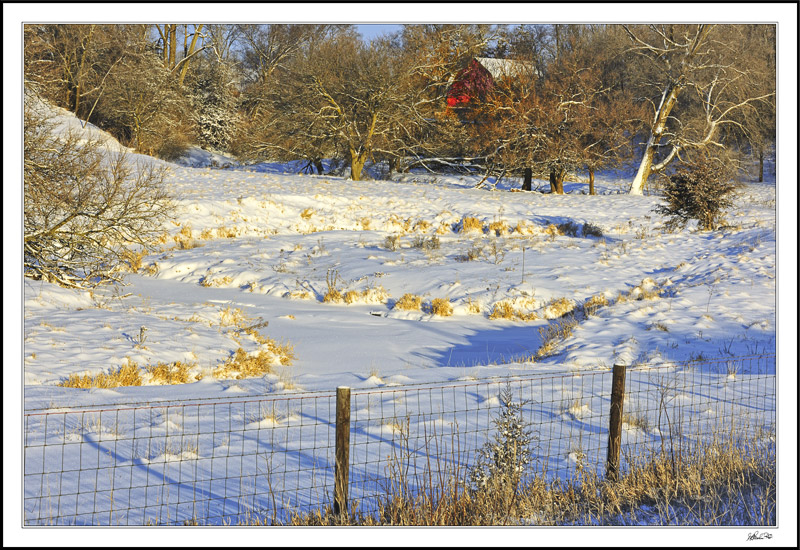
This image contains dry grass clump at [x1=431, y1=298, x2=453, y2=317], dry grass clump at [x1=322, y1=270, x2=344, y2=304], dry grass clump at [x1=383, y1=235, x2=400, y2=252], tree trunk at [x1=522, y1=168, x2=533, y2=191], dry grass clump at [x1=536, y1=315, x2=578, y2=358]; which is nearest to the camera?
dry grass clump at [x1=536, y1=315, x2=578, y2=358]

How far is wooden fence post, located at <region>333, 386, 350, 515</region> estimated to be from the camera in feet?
14.7

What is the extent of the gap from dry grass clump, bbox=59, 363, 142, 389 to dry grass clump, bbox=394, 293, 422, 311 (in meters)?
6.91

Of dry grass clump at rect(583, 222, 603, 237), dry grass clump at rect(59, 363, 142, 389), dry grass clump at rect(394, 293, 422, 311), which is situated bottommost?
dry grass clump at rect(59, 363, 142, 389)

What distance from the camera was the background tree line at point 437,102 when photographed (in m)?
30.6

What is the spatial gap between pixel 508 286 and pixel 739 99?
78.6 ft

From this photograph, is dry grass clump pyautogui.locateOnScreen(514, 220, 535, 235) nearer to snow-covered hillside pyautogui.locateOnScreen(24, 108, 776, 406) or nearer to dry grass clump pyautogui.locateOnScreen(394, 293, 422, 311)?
snow-covered hillside pyautogui.locateOnScreen(24, 108, 776, 406)

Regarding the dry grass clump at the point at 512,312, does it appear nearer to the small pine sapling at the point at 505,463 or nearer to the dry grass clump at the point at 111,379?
the dry grass clump at the point at 111,379

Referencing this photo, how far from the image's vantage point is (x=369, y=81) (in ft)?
98.4

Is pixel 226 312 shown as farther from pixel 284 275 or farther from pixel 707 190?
pixel 707 190

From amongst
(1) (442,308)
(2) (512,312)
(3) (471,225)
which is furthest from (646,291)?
(3) (471,225)

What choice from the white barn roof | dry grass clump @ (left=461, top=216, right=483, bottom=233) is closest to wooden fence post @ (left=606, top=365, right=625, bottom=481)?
dry grass clump @ (left=461, top=216, right=483, bottom=233)

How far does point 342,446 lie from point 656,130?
32.0 m

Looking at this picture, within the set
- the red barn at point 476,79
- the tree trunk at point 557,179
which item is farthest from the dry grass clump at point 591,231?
the red barn at point 476,79

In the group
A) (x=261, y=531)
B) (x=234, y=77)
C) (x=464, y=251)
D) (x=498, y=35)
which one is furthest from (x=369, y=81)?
(x=261, y=531)
